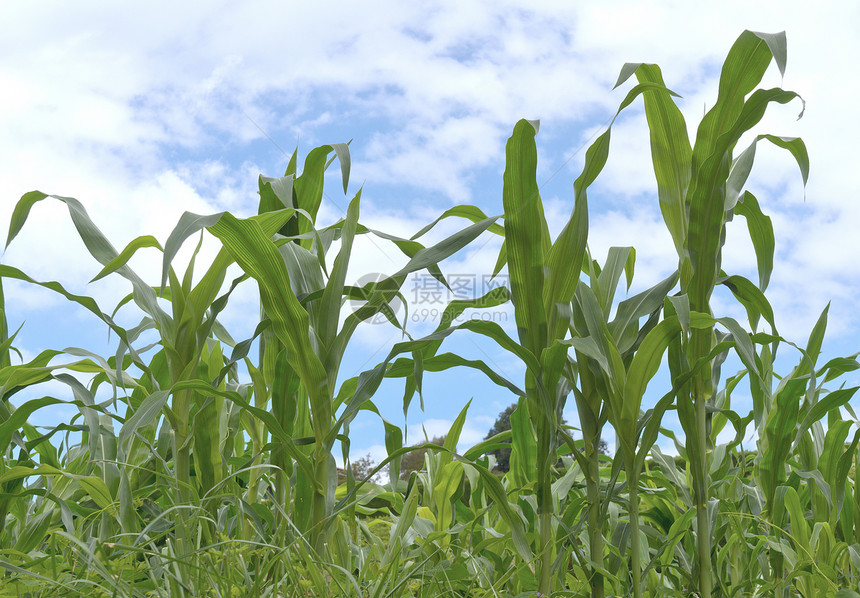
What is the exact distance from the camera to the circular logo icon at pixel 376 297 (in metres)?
0.94

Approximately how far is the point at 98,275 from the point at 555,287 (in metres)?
0.64

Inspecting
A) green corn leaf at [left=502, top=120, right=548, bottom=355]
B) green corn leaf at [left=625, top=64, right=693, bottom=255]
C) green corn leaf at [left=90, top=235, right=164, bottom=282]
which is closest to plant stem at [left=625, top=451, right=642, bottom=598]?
green corn leaf at [left=502, top=120, right=548, bottom=355]

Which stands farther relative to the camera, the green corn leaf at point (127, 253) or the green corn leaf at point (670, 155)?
the green corn leaf at point (670, 155)

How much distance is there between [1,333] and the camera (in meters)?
1.21

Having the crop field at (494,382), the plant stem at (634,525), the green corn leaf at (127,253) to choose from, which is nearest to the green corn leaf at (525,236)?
the crop field at (494,382)

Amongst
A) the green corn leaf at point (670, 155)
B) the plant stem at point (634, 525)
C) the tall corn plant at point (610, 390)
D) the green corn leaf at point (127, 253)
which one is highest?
the green corn leaf at point (670, 155)

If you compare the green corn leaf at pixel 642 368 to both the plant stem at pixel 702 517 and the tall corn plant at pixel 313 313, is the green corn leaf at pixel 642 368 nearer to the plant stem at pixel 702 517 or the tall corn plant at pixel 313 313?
the plant stem at pixel 702 517

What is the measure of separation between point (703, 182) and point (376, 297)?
0.51 m

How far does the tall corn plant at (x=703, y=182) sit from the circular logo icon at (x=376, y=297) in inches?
16.7

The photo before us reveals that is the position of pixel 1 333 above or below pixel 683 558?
above

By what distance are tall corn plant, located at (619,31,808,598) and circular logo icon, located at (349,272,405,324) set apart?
16.7 inches

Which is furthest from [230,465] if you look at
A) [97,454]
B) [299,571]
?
[299,571]

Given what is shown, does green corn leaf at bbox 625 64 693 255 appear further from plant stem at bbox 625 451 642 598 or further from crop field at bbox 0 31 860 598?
plant stem at bbox 625 451 642 598

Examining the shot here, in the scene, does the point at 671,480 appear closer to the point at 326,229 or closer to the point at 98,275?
the point at 326,229
